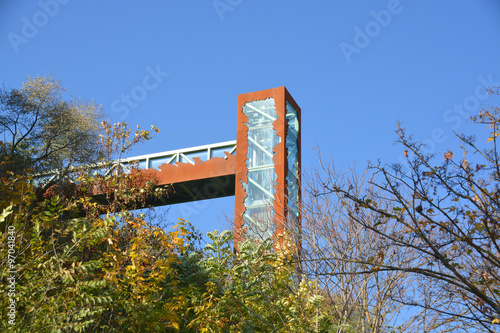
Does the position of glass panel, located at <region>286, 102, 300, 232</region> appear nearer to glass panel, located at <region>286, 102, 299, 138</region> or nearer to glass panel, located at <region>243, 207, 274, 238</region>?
glass panel, located at <region>286, 102, 299, 138</region>

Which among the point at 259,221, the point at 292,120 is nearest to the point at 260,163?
the point at 292,120

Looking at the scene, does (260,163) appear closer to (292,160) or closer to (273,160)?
(273,160)

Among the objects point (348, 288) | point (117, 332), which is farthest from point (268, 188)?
point (117, 332)

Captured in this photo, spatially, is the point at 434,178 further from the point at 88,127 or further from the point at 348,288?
the point at 88,127

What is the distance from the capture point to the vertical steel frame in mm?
15367

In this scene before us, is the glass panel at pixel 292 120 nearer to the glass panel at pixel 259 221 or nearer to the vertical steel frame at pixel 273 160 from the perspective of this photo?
the vertical steel frame at pixel 273 160

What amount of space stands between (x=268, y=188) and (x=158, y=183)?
15.6ft

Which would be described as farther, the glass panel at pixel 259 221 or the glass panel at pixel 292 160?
the glass panel at pixel 292 160

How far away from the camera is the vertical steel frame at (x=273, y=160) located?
1537cm

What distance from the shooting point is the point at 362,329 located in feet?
34.6

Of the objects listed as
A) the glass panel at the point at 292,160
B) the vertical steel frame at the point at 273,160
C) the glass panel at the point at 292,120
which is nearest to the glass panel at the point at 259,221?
the vertical steel frame at the point at 273,160

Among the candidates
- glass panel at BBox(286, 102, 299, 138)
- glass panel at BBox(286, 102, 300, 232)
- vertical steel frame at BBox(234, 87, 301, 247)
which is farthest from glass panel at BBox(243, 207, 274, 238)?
glass panel at BBox(286, 102, 299, 138)

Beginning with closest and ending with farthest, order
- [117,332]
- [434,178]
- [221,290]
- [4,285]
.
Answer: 1. [434,178]
2. [4,285]
3. [117,332]
4. [221,290]

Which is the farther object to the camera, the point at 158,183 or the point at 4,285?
the point at 158,183
